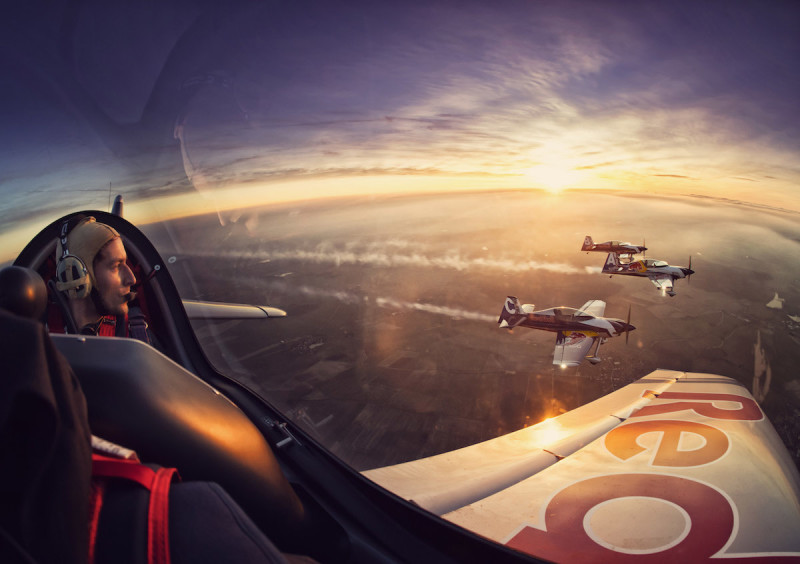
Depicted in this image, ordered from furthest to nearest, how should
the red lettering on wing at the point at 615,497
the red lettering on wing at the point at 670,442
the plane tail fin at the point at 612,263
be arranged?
1. the plane tail fin at the point at 612,263
2. the red lettering on wing at the point at 670,442
3. the red lettering on wing at the point at 615,497

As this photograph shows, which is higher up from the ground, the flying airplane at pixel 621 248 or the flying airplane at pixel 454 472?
the flying airplane at pixel 621 248

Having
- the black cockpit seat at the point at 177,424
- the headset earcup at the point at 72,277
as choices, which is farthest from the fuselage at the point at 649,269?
the headset earcup at the point at 72,277

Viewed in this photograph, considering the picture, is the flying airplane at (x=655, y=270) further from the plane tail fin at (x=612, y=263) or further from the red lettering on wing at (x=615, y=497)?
the red lettering on wing at (x=615, y=497)

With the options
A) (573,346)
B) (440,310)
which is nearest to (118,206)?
(573,346)

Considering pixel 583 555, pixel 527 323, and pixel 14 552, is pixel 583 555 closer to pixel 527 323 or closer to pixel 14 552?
pixel 14 552

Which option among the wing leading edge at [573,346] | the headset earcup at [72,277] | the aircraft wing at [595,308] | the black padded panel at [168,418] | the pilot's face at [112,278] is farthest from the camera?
the wing leading edge at [573,346]

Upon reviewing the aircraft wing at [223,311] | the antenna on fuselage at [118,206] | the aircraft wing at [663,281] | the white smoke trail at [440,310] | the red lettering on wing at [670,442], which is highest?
the antenna on fuselage at [118,206]

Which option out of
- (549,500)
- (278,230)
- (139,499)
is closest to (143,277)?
(139,499)
